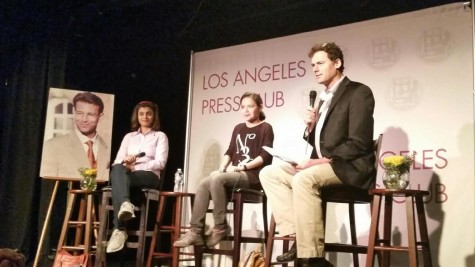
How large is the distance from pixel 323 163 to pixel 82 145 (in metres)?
2.57

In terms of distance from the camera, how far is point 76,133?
15.8ft

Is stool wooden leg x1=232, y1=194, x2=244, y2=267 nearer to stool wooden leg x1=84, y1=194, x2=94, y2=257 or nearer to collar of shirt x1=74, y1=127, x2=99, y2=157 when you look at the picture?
stool wooden leg x1=84, y1=194, x2=94, y2=257

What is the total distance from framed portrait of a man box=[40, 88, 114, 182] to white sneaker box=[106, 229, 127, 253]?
104cm

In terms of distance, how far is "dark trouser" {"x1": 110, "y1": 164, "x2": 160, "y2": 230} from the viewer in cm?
384

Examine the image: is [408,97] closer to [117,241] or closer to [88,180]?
[117,241]

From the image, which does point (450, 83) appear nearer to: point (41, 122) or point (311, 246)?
point (311, 246)

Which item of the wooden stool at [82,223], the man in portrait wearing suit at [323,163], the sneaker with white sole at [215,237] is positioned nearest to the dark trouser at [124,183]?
the wooden stool at [82,223]

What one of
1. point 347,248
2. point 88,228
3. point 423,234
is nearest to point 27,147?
point 88,228

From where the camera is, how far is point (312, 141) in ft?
10.6

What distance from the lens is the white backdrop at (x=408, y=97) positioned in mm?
3357

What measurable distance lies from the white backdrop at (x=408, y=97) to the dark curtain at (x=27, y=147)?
1.72m

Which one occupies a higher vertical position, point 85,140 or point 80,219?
point 85,140

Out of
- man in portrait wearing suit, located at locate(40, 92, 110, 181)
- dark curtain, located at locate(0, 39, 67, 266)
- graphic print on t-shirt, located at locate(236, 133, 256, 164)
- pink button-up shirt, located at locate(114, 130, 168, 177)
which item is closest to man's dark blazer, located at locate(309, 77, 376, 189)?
graphic print on t-shirt, located at locate(236, 133, 256, 164)

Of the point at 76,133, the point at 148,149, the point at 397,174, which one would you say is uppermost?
Result: the point at 76,133
